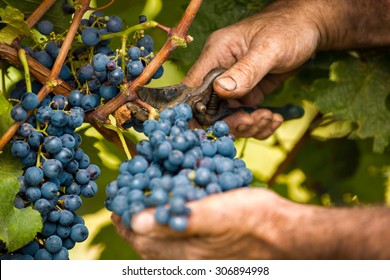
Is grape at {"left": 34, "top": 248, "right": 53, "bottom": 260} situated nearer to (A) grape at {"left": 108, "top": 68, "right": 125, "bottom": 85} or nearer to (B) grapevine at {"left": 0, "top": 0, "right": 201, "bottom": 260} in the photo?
(B) grapevine at {"left": 0, "top": 0, "right": 201, "bottom": 260}

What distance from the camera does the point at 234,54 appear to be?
242cm

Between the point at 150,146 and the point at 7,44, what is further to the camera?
the point at 7,44

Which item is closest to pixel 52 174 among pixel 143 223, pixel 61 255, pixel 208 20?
pixel 61 255

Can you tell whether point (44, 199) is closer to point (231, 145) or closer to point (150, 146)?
point (150, 146)

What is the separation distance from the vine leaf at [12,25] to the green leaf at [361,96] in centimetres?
128

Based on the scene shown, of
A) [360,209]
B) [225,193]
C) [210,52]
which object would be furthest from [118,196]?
[210,52]

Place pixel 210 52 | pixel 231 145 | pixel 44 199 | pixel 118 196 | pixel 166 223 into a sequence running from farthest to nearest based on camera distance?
pixel 210 52, pixel 44 199, pixel 231 145, pixel 118 196, pixel 166 223

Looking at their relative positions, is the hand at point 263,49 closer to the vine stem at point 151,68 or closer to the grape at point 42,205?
the vine stem at point 151,68

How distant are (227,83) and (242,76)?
0.29 feet

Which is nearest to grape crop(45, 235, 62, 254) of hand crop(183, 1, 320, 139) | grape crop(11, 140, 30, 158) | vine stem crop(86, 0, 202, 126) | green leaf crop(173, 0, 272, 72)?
grape crop(11, 140, 30, 158)

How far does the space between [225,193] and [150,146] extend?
242 millimetres

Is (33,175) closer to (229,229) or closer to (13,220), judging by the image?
(13,220)

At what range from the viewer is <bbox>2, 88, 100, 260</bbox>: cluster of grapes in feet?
5.54

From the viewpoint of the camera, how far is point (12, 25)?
5.82 ft
